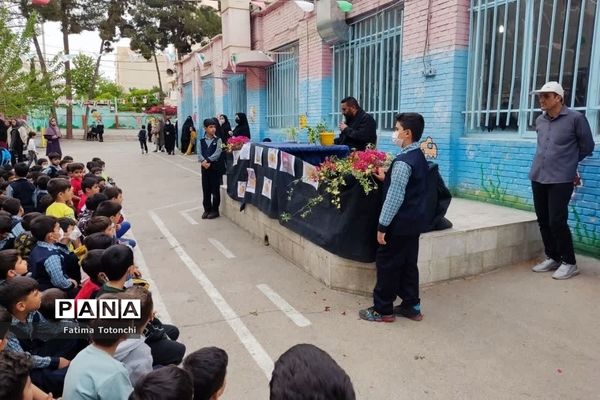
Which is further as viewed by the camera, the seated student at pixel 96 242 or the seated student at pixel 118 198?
the seated student at pixel 118 198

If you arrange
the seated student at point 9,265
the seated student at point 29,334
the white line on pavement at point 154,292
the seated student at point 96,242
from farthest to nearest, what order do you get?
the white line on pavement at point 154,292 < the seated student at point 96,242 < the seated student at point 9,265 < the seated student at point 29,334

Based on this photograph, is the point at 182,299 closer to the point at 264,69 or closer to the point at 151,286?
the point at 151,286

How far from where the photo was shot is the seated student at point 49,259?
376cm

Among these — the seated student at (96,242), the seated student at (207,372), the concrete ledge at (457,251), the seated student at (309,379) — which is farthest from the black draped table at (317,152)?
the seated student at (309,379)

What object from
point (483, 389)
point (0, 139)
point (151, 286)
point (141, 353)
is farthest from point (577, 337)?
point (0, 139)

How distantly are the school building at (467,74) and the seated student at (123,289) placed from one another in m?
4.67

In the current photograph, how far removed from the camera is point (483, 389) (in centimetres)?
330

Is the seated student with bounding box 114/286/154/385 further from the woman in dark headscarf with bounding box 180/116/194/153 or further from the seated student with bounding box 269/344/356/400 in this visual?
the woman in dark headscarf with bounding box 180/116/194/153

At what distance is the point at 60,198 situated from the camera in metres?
5.44

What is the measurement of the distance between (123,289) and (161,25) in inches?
1478

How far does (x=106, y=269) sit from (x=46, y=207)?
2.90 meters

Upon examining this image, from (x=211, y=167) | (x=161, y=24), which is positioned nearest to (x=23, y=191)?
(x=211, y=167)

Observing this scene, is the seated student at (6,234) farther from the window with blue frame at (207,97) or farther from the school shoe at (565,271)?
the window with blue frame at (207,97)

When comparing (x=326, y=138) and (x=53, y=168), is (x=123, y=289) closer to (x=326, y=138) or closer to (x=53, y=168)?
(x=326, y=138)
